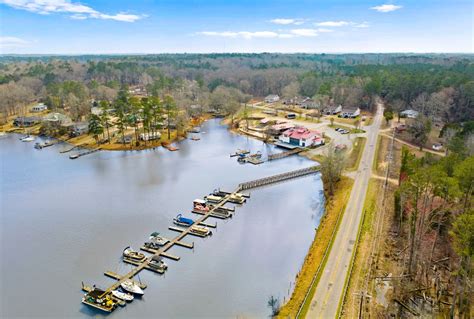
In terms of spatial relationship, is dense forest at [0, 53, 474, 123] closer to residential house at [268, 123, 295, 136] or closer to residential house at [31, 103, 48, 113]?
residential house at [31, 103, 48, 113]

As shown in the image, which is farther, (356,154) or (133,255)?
(356,154)

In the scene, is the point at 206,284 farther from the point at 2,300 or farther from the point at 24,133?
the point at 24,133

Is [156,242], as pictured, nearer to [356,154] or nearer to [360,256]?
[360,256]

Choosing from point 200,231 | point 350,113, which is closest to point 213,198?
point 200,231

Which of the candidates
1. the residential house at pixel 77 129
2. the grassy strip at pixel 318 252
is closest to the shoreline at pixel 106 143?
the residential house at pixel 77 129

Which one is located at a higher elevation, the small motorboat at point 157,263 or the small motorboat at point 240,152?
the small motorboat at point 240,152

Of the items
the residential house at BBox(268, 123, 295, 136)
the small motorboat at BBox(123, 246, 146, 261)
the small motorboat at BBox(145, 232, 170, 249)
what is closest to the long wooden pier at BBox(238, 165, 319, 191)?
the small motorboat at BBox(145, 232, 170, 249)

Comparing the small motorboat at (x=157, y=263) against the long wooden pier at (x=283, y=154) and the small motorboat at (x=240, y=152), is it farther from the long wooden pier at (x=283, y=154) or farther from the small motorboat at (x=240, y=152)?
the small motorboat at (x=240, y=152)
